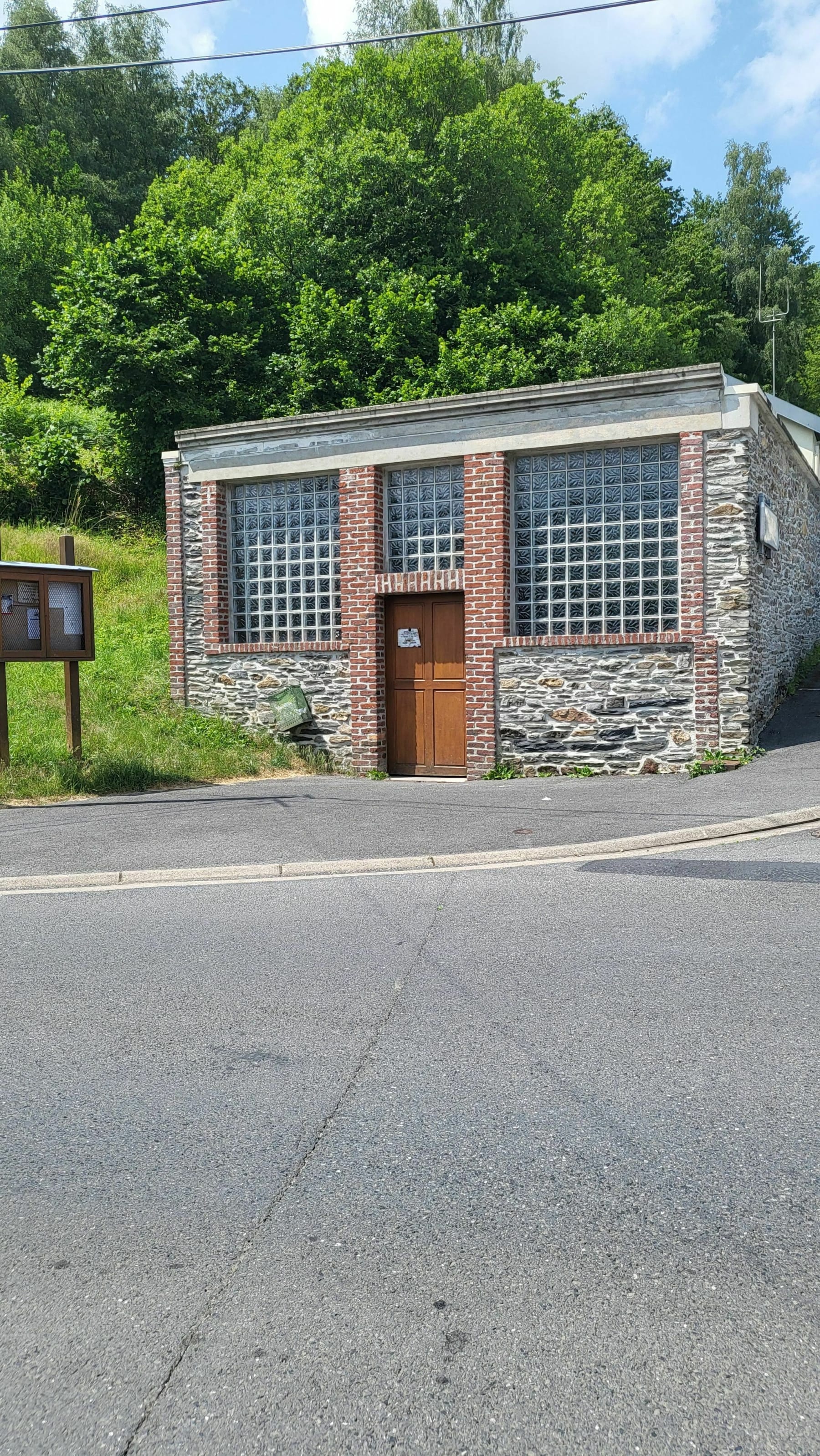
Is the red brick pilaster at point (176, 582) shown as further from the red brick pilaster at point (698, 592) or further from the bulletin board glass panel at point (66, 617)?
the red brick pilaster at point (698, 592)

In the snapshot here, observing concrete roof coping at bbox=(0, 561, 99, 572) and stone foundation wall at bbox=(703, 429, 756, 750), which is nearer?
concrete roof coping at bbox=(0, 561, 99, 572)

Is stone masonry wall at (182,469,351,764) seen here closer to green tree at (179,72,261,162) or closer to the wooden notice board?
the wooden notice board

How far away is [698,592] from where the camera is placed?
12.6 metres

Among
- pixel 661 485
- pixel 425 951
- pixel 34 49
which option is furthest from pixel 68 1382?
pixel 34 49

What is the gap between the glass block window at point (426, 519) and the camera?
14.1 metres

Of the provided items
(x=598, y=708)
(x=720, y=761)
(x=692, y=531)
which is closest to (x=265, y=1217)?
(x=720, y=761)

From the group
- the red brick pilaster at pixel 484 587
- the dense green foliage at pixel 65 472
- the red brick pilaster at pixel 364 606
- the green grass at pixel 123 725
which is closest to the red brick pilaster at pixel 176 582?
the green grass at pixel 123 725

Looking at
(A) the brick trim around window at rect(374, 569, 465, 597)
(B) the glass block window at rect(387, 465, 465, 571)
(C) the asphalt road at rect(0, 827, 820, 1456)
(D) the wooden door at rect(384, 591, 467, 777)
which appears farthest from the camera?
(D) the wooden door at rect(384, 591, 467, 777)

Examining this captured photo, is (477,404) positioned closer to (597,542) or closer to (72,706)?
(597,542)

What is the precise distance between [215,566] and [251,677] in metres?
1.75

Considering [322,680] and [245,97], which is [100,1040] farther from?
[245,97]

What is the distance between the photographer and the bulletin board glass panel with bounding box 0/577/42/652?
11.5 meters

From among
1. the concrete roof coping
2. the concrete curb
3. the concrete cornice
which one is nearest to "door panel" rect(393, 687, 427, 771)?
the concrete cornice

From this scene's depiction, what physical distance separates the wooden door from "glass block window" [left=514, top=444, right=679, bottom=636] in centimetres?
101
